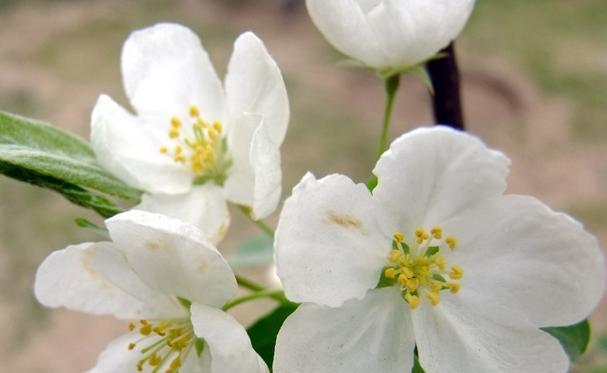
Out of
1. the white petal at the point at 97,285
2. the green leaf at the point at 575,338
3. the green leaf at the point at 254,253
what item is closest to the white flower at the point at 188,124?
the white petal at the point at 97,285

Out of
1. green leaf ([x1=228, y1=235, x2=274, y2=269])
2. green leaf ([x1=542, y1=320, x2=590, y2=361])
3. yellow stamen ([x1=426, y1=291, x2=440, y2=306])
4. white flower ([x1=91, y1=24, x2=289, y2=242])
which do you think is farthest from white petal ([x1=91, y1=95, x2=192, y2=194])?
green leaf ([x1=228, y1=235, x2=274, y2=269])

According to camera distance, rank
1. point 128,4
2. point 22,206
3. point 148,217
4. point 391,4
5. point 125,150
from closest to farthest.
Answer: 1. point 148,217
2. point 391,4
3. point 125,150
4. point 22,206
5. point 128,4

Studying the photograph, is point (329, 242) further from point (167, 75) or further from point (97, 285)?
point (167, 75)

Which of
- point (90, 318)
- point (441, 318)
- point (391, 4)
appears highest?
point (391, 4)

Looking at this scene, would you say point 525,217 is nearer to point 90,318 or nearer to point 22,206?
point 90,318

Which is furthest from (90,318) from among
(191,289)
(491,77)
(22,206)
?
(191,289)

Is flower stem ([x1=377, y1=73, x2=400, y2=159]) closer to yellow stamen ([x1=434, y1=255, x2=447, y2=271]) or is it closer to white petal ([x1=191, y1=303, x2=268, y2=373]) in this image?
yellow stamen ([x1=434, y1=255, x2=447, y2=271])
